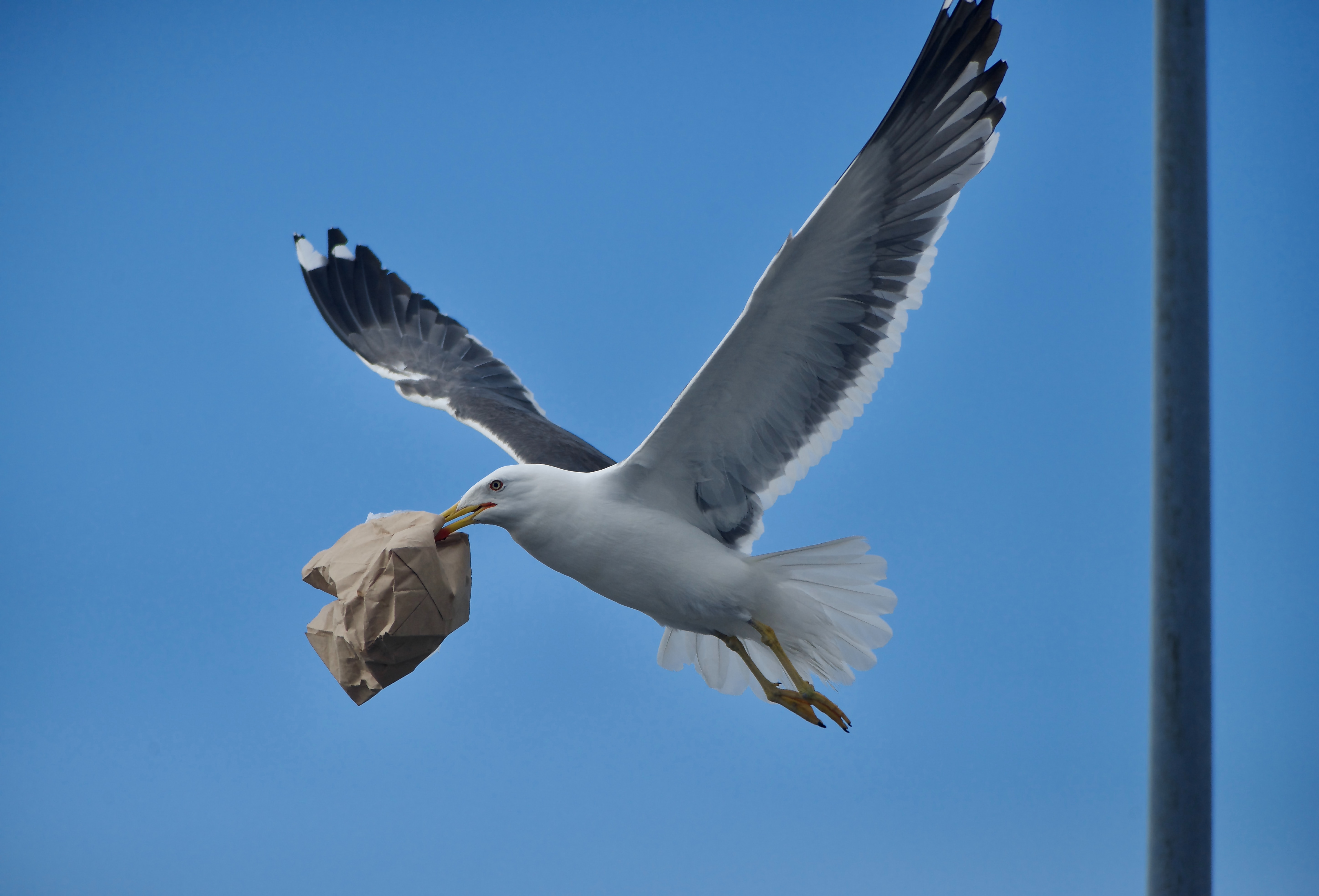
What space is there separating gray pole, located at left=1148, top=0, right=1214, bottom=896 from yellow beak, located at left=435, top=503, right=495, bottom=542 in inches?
63.1

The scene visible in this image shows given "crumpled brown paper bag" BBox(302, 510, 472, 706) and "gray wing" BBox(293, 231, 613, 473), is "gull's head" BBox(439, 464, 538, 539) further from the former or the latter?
A: "gray wing" BBox(293, 231, 613, 473)

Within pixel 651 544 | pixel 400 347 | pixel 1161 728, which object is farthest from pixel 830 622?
pixel 400 347

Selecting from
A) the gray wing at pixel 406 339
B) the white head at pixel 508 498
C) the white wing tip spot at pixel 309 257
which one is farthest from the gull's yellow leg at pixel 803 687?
the white wing tip spot at pixel 309 257

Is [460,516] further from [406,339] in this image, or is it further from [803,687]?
[406,339]

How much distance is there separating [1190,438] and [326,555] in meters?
1.98

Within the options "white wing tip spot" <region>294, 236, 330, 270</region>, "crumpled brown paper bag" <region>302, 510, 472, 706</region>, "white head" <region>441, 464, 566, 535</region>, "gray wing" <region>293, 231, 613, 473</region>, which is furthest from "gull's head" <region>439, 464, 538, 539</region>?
"white wing tip spot" <region>294, 236, 330, 270</region>

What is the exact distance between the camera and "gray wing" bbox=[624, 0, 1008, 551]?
2.30 meters

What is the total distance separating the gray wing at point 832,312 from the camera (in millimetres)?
2301

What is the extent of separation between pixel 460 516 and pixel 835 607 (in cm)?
102

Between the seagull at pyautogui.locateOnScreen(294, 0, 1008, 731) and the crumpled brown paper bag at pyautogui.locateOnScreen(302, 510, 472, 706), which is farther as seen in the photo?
the seagull at pyautogui.locateOnScreen(294, 0, 1008, 731)

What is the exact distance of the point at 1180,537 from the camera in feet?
7.93

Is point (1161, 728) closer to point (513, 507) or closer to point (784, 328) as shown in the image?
point (784, 328)

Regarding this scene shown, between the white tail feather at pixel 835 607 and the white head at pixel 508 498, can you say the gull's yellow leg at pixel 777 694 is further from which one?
the white head at pixel 508 498

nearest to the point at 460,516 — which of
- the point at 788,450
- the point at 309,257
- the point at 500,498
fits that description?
the point at 500,498
